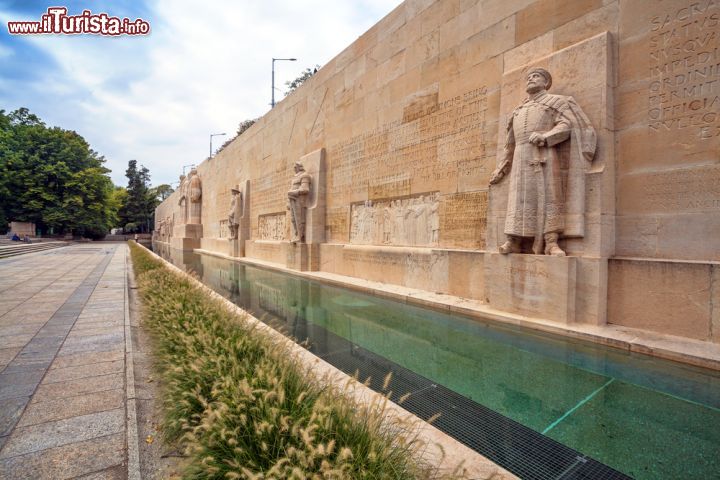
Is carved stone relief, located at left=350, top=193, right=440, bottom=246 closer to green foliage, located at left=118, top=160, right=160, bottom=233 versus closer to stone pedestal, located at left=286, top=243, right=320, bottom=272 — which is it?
stone pedestal, located at left=286, top=243, right=320, bottom=272

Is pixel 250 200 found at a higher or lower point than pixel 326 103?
lower

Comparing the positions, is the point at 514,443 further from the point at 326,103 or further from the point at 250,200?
the point at 250,200

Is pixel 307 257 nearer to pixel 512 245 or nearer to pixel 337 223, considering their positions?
pixel 337 223

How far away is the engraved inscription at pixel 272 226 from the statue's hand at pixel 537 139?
9.44m

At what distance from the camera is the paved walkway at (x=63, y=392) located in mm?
1706

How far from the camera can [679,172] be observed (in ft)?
12.4

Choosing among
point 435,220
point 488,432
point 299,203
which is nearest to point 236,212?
point 299,203

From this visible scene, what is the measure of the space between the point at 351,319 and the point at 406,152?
4.05 m

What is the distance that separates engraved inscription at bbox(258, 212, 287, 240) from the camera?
12.8m

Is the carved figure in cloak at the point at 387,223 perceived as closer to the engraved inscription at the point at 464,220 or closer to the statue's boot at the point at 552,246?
the engraved inscription at the point at 464,220

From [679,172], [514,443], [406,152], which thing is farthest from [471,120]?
[514,443]

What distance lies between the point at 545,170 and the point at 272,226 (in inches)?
425

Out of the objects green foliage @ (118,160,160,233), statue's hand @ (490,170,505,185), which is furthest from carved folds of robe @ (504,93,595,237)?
green foliage @ (118,160,160,233)

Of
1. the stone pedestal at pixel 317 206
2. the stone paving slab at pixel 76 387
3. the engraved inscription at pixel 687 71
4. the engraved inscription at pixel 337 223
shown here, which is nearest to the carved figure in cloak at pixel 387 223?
the engraved inscription at pixel 337 223
